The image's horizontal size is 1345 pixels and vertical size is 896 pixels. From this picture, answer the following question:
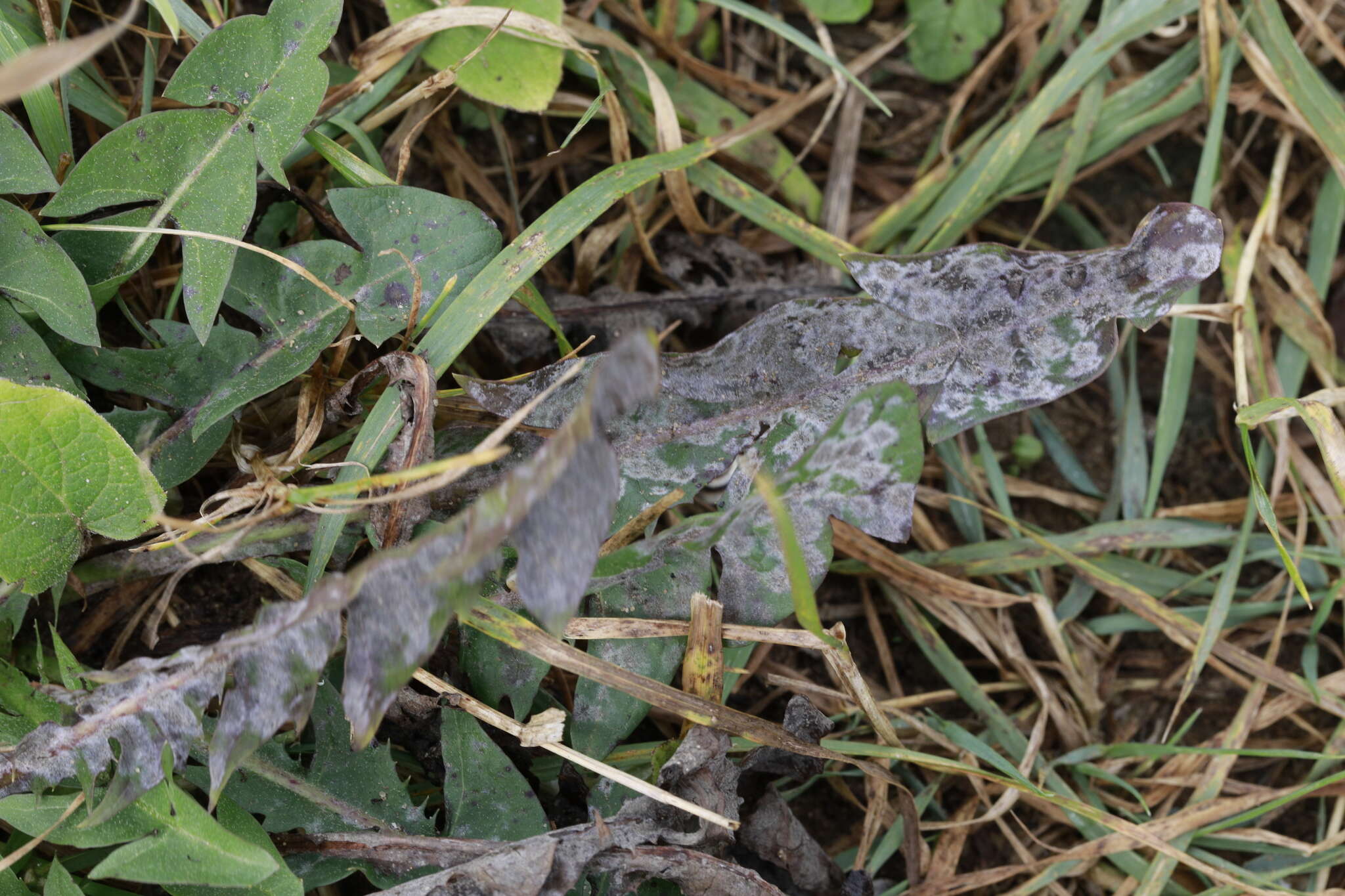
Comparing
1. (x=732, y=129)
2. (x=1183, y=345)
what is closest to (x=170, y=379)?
(x=732, y=129)

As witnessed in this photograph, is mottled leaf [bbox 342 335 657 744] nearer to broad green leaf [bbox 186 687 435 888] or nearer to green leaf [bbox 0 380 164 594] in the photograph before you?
broad green leaf [bbox 186 687 435 888]

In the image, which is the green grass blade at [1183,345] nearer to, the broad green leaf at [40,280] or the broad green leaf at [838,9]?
the broad green leaf at [838,9]

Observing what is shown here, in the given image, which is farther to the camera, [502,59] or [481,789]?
[502,59]

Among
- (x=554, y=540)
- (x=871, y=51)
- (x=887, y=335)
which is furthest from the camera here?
(x=871, y=51)

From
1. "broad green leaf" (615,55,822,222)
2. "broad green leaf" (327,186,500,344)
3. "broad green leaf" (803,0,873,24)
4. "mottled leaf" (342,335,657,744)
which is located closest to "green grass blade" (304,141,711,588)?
"broad green leaf" (327,186,500,344)

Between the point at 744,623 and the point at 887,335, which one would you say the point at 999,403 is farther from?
the point at 744,623

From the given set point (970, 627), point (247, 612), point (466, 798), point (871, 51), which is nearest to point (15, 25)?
point (247, 612)

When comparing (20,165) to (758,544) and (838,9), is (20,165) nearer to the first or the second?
(758,544)
